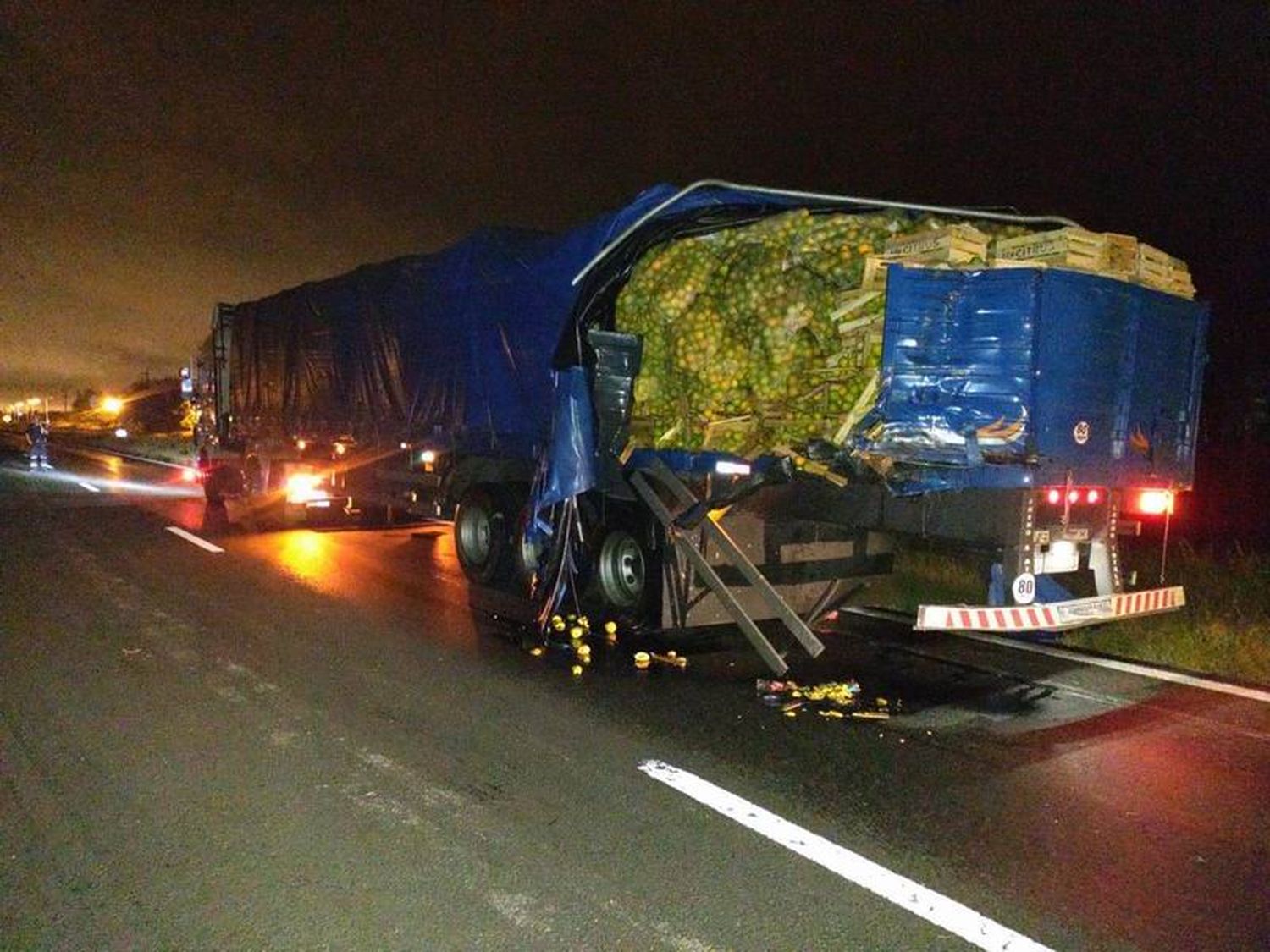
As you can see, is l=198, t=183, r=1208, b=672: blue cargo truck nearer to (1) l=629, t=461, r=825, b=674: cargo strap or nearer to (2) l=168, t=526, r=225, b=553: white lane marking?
(1) l=629, t=461, r=825, b=674: cargo strap

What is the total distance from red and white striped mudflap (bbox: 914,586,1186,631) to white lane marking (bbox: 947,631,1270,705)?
1.70 ft

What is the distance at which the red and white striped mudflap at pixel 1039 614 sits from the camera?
227 inches

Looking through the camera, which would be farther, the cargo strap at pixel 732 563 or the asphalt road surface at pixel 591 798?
the cargo strap at pixel 732 563

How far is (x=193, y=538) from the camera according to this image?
41.5 feet

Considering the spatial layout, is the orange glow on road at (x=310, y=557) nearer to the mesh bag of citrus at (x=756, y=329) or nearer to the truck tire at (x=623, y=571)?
the truck tire at (x=623, y=571)

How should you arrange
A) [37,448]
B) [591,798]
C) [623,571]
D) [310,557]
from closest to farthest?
1. [591,798]
2. [623,571]
3. [310,557]
4. [37,448]

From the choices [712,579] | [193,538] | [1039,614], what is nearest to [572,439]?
[712,579]

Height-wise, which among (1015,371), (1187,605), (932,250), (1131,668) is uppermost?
(932,250)

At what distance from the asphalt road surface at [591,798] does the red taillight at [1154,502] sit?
4.06 ft

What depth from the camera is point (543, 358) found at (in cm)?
841

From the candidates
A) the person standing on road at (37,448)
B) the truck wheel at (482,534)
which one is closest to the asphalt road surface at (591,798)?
the truck wheel at (482,534)

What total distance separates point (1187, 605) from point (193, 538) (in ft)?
39.5

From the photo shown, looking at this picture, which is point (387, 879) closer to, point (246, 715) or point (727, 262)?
point (246, 715)

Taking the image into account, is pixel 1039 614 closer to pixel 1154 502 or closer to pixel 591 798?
pixel 1154 502
